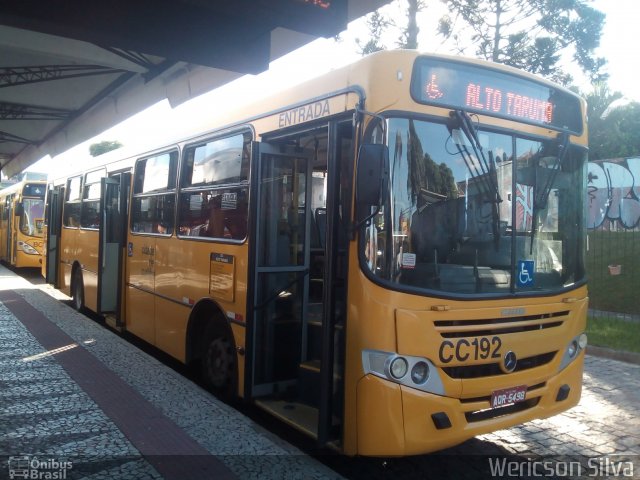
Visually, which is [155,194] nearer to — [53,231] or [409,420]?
[409,420]

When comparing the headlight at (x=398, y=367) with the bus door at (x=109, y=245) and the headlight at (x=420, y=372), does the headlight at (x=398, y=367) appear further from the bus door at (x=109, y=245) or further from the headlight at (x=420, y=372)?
the bus door at (x=109, y=245)

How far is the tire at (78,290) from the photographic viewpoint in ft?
33.5

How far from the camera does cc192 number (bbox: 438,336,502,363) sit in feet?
12.4

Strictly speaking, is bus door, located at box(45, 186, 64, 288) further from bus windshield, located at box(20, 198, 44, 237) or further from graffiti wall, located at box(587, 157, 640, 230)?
graffiti wall, located at box(587, 157, 640, 230)

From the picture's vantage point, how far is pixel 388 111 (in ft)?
12.4

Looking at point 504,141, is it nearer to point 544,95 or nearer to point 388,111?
point 544,95

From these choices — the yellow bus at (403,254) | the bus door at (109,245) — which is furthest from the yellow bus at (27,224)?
the yellow bus at (403,254)

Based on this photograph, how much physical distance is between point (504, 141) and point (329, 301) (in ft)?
5.99

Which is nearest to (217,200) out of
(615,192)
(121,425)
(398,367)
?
(121,425)

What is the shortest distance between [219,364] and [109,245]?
3.90 meters

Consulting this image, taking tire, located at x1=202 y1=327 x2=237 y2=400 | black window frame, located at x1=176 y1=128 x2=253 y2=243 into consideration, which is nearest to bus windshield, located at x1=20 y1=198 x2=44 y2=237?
black window frame, located at x1=176 y1=128 x2=253 y2=243

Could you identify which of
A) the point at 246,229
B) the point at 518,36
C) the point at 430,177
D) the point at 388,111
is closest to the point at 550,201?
the point at 430,177

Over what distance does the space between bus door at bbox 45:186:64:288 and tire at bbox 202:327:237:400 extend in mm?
7409

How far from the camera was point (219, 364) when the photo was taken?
5.70m
